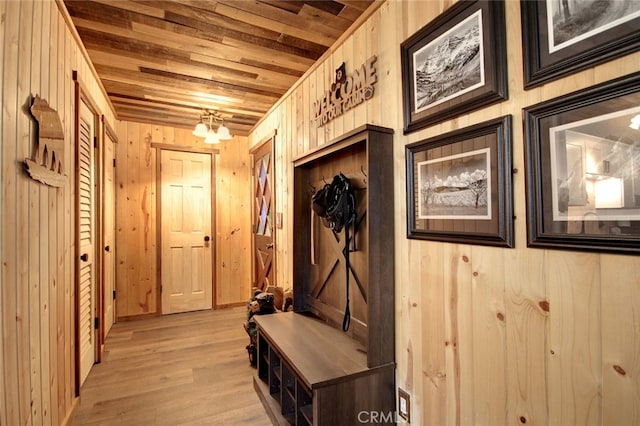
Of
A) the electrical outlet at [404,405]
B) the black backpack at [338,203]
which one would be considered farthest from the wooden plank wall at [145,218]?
the electrical outlet at [404,405]

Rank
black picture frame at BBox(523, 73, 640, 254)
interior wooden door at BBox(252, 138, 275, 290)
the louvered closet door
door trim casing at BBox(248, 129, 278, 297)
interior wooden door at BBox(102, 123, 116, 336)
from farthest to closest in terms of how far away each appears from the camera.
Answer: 1. interior wooden door at BBox(252, 138, 275, 290)
2. door trim casing at BBox(248, 129, 278, 297)
3. interior wooden door at BBox(102, 123, 116, 336)
4. the louvered closet door
5. black picture frame at BBox(523, 73, 640, 254)

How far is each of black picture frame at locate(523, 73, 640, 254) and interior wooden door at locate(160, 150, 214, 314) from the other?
13.6 feet

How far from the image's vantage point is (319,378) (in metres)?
1.47

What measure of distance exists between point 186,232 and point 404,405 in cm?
366

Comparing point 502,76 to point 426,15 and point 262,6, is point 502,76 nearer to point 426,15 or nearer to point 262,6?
point 426,15

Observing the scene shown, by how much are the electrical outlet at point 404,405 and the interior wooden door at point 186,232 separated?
3.47 metres

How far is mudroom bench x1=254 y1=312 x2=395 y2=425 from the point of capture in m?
1.47

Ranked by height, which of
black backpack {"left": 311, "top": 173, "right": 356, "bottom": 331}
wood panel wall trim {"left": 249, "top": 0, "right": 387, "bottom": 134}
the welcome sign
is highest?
wood panel wall trim {"left": 249, "top": 0, "right": 387, "bottom": 134}

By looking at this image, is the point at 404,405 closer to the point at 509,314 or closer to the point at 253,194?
the point at 509,314

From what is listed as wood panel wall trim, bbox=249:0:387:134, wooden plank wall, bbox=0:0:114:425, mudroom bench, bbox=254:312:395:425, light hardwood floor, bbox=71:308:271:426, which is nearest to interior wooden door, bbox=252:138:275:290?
wood panel wall trim, bbox=249:0:387:134

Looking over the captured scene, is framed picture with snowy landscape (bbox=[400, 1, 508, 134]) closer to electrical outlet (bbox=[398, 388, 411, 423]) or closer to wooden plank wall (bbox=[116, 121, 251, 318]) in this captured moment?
electrical outlet (bbox=[398, 388, 411, 423])

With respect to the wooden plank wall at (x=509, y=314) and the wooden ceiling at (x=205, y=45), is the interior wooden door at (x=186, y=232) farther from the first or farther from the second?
the wooden plank wall at (x=509, y=314)

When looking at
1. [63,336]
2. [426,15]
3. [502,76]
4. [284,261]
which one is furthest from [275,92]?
[63,336]

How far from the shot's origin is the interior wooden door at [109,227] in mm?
3342
